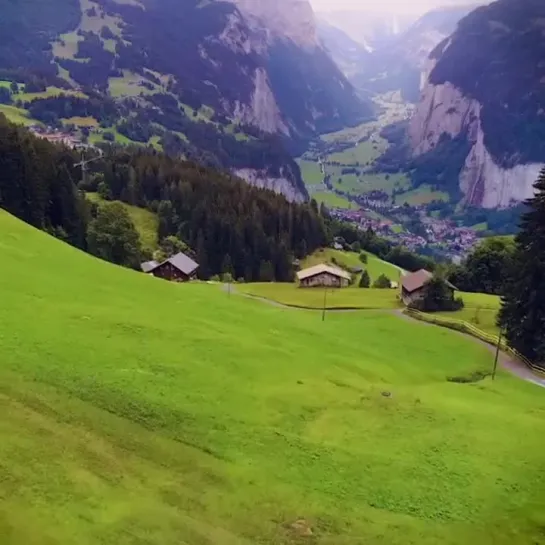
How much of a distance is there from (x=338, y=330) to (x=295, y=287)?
47.3m

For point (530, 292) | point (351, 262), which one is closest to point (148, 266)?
point (351, 262)

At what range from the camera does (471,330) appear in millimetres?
76062

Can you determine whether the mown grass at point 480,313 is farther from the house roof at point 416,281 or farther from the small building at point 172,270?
the small building at point 172,270

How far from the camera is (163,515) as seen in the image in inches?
938

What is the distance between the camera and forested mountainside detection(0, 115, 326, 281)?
106 m

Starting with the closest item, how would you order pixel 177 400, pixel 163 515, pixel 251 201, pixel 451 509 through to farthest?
1. pixel 163 515
2. pixel 451 509
3. pixel 177 400
4. pixel 251 201

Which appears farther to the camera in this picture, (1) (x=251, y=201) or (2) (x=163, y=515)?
(1) (x=251, y=201)

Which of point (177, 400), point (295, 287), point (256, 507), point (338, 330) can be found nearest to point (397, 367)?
point (338, 330)

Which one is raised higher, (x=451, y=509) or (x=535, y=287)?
(x=535, y=287)

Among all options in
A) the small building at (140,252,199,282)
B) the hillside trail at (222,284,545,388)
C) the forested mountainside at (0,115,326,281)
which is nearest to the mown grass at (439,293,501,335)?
the hillside trail at (222,284,545,388)

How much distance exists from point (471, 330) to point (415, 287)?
54.8ft

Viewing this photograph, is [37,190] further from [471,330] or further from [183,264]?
[471,330]

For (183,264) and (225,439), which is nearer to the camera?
(225,439)

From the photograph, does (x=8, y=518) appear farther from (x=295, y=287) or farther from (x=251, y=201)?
(x=251, y=201)
